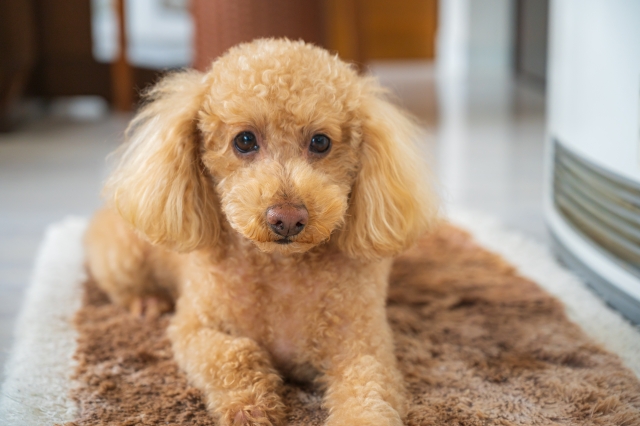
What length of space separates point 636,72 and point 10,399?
1274 mm

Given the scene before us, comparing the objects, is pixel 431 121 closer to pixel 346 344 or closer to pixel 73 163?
pixel 73 163

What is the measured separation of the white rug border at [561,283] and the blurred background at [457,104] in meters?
0.04

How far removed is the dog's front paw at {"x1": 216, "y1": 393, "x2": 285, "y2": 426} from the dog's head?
0.24 m

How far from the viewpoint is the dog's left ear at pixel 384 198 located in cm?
116

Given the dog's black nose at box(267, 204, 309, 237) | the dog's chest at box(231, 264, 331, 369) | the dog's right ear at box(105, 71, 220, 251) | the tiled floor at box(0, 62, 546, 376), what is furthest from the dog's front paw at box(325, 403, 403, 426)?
the tiled floor at box(0, 62, 546, 376)

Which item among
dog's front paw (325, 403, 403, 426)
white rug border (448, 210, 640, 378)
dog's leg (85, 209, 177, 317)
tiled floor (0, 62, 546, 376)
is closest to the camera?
dog's front paw (325, 403, 403, 426)

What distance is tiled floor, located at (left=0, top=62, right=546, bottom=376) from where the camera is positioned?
80.3 inches

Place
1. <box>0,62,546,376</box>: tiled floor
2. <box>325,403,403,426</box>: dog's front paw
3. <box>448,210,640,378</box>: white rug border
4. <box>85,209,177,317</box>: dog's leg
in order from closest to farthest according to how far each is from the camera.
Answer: <box>325,403,403,426</box>: dog's front paw
<box>448,210,640,378</box>: white rug border
<box>85,209,177,317</box>: dog's leg
<box>0,62,546,376</box>: tiled floor

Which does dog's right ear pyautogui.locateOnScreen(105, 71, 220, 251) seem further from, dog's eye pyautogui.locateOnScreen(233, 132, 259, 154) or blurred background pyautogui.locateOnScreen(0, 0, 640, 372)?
blurred background pyautogui.locateOnScreen(0, 0, 640, 372)

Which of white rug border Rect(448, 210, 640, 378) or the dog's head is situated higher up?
the dog's head

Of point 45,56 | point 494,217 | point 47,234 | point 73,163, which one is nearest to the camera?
point 47,234

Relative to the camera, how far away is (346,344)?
1.17 metres

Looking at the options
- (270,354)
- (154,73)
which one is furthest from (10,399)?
(154,73)

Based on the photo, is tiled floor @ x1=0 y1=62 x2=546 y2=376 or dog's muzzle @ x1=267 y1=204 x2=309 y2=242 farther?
tiled floor @ x1=0 y1=62 x2=546 y2=376
